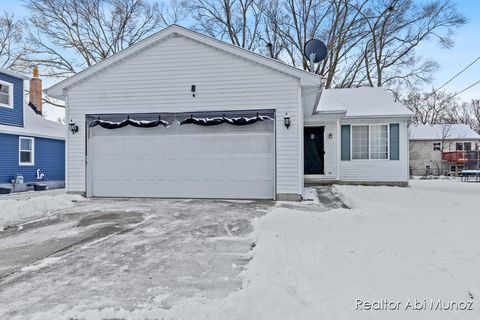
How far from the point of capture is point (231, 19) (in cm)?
2362

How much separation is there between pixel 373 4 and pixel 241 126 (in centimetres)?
1866

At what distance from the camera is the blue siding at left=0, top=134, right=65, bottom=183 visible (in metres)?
11.9

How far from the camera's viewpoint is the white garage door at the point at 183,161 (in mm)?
8523

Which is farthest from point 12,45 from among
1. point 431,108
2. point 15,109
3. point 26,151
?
point 431,108

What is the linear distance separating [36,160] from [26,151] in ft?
1.91

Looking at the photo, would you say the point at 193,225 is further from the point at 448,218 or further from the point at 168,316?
the point at 448,218

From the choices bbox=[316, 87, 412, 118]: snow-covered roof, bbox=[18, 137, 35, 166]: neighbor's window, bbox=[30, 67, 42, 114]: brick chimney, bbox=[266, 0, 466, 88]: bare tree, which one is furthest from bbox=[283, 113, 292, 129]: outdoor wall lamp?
bbox=[266, 0, 466, 88]: bare tree

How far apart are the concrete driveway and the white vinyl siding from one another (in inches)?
108

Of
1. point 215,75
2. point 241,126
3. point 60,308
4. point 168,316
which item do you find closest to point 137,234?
point 60,308

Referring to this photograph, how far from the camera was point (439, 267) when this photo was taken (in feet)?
10.3

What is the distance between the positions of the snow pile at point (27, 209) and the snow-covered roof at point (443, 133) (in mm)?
26184

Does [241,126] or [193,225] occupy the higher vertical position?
[241,126]

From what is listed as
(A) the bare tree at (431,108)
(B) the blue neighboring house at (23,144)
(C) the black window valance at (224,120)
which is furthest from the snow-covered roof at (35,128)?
(A) the bare tree at (431,108)

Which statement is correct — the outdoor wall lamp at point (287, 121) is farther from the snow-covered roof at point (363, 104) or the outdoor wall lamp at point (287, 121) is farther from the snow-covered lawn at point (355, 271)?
the snow-covered roof at point (363, 104)
